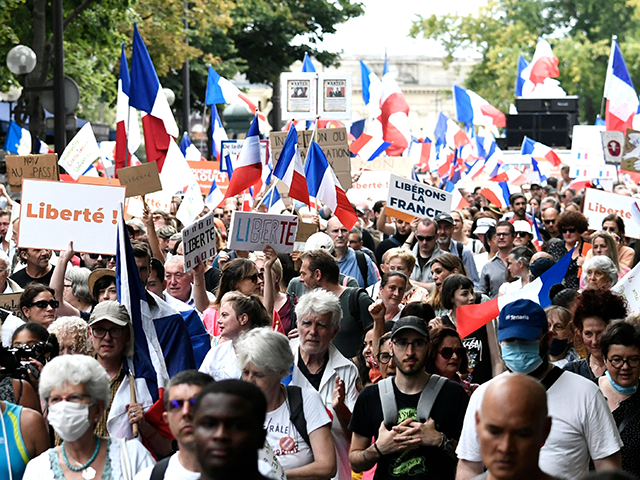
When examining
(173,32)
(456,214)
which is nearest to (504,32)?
(173,32)

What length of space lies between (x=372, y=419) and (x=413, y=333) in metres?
0.43

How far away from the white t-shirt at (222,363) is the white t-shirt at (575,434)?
1.61 metres

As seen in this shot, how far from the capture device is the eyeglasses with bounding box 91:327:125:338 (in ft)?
17.1

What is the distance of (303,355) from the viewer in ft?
18.4

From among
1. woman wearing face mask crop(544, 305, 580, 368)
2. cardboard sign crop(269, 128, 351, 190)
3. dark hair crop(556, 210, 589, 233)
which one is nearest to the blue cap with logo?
woman wearing face mask crop(544, 305, 580, 368)

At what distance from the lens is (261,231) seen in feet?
26.9

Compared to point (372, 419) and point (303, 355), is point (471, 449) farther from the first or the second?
point (303, 355)

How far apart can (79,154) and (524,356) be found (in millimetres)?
9860

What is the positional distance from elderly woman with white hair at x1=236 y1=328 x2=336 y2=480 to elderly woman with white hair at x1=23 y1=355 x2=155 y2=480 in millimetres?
704

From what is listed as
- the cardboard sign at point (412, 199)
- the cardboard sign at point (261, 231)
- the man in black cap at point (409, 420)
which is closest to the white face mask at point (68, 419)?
the man in black cap at point (409, 420)

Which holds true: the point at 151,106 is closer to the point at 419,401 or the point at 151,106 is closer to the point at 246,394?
the point at 419,401

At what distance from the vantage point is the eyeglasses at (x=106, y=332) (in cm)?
521

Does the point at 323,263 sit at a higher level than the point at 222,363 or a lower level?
higher

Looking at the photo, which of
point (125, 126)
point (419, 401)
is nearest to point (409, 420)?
point (419, 401)
